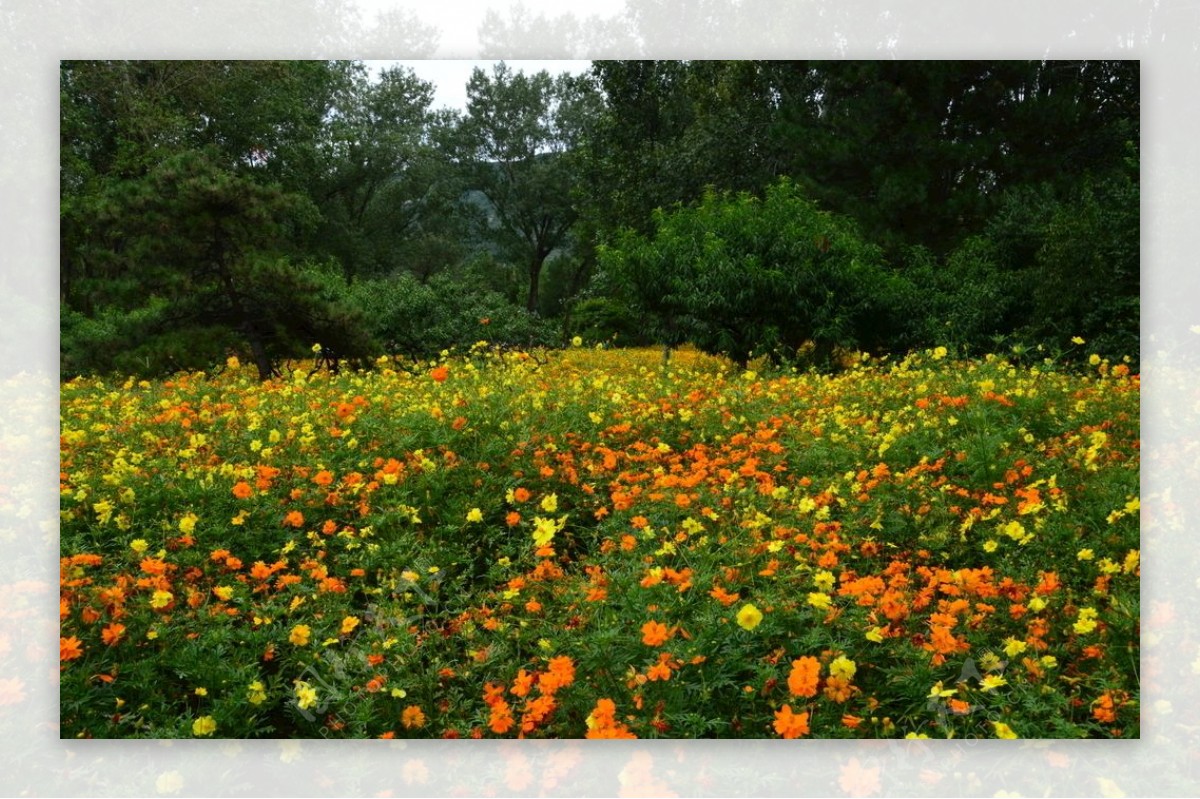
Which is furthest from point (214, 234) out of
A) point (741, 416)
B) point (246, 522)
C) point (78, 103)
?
point (741, 416)

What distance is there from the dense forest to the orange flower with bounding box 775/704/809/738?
2.97 m

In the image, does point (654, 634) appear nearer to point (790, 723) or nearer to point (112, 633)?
point (790, 723)

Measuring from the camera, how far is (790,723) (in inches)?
92.3

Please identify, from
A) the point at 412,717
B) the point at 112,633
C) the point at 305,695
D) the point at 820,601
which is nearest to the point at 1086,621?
the point at 820,601

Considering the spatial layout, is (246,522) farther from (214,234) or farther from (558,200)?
(558,200)

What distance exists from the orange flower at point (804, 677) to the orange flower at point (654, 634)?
1.19ft

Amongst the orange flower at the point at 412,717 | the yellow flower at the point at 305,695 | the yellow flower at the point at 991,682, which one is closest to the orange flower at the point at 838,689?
the yellow flower at the point at 991,682

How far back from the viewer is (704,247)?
26.2 feet

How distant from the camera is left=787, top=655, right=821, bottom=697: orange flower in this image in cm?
239

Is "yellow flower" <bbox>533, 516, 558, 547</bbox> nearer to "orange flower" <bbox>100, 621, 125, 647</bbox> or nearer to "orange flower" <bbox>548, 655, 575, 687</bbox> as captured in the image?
"orange flower" <bbox>548, 655, 575, 687</bbox>

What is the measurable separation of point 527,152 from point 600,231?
157 centimetres

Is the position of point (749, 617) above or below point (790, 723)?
above

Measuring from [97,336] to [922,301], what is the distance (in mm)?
6187

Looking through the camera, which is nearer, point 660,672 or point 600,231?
point 660,672
